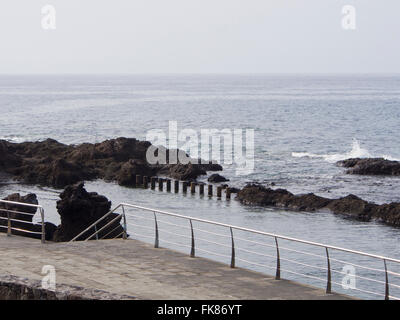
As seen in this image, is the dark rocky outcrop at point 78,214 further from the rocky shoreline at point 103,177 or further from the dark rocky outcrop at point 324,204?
the dark rocky outcrop at point 324,204

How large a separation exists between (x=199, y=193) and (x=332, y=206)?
32.2ft

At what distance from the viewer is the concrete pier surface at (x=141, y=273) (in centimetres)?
1420

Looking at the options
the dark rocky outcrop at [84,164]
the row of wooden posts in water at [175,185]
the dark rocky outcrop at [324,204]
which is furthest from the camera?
the dark rocky outcrop at [84,164]

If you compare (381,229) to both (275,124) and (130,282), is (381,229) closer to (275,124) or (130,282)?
(130,282)

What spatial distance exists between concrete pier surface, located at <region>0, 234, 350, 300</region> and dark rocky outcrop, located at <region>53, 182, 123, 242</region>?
10.5 metres

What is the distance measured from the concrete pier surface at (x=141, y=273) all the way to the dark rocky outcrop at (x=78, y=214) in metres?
10.5

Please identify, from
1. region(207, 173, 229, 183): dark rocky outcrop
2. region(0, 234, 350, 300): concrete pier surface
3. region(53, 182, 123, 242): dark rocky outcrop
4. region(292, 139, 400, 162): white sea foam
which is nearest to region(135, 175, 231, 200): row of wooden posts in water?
region(207, 173, 229, 183): dark rocky outcrop

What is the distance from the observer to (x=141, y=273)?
51.7ft

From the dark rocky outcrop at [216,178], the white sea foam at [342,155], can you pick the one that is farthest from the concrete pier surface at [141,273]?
the white sea foam at [342,155]

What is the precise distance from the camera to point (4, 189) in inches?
1902

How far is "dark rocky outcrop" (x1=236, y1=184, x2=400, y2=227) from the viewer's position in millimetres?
37969

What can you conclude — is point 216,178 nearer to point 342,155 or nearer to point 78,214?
point 78,214

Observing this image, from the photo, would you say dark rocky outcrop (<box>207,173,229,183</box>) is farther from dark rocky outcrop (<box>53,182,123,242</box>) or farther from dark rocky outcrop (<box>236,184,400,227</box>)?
dark rocky outcrop (<box>53,182,123,242</box>)
